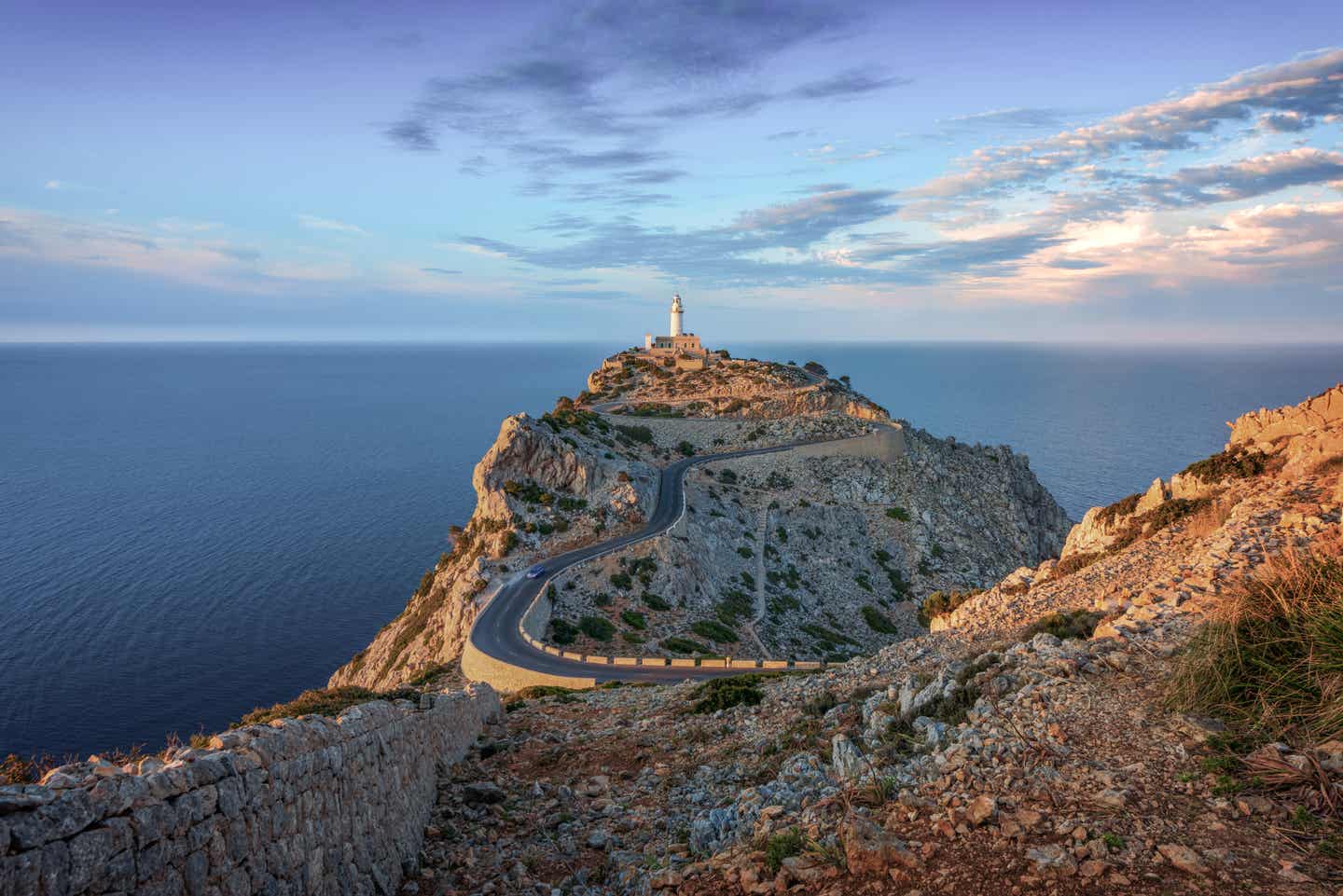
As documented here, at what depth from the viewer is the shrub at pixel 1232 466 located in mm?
23188

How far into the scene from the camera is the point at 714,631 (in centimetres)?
3944

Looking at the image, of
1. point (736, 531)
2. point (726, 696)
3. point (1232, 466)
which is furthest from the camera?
point (736, 531)

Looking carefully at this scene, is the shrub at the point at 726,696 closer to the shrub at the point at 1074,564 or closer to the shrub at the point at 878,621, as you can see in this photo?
the shrub at the point at 1074,564

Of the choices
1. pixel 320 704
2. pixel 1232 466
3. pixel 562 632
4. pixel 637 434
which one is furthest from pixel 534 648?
pixel 637 434

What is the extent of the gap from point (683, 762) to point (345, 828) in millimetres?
6471

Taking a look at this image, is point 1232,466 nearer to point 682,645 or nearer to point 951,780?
point 951,780

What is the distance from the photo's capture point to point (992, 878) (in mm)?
5934

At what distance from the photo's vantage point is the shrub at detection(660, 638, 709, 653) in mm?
35844

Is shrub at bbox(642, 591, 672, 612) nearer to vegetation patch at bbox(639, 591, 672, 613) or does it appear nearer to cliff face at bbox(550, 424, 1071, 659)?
vegetation patch at bbox(639, 591, 672, 613)

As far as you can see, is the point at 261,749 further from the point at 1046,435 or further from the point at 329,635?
the point at 1046,435

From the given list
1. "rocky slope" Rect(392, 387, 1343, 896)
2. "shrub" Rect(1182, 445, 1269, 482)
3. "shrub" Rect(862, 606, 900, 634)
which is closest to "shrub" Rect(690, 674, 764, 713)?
"rocky slope" Rect(392, 387, 1343, 896)

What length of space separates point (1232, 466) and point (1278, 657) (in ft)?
68.8

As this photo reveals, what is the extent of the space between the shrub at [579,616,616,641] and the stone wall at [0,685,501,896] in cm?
2663

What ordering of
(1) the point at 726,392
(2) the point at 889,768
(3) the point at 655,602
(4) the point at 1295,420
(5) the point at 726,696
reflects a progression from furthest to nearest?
(1) the point at 726,392 → (3) the point at 655,602 → (4) the point at 1295,420 → (5) the point at 726,696 → (2) the point at 889,768
